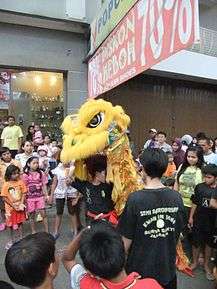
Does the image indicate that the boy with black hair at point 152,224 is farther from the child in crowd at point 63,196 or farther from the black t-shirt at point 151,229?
the child in crowd at point 63,196

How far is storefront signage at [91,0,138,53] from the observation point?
5.80 m

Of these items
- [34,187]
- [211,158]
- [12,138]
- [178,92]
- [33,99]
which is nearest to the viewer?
[34,187]

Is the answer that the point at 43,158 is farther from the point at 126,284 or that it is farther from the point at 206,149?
the point at 126,284

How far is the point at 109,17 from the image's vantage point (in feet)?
22.2

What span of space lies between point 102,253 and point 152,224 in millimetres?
793

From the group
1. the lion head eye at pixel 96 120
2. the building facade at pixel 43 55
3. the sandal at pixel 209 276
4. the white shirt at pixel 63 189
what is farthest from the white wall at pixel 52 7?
the sandal at pixel 209 276

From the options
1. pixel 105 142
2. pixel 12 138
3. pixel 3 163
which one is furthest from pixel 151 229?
pixel 12 138

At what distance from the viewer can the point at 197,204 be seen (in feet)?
16.8

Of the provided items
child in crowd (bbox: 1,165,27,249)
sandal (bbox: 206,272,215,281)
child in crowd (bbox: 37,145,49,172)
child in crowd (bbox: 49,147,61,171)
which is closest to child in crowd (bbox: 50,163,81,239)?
child in crowd (bbox: 1,165,27,249)

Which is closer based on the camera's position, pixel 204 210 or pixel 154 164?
pixel 154 164

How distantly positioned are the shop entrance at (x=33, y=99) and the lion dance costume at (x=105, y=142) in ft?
23.9

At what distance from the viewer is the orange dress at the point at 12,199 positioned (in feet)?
19.6

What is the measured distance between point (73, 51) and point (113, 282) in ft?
31.4

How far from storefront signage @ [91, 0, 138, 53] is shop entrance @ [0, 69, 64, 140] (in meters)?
3.63
